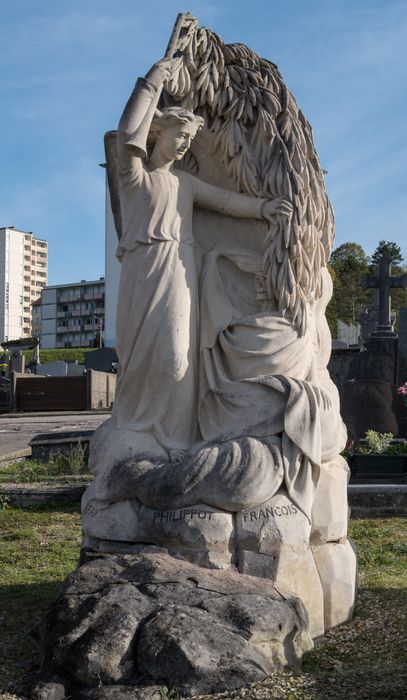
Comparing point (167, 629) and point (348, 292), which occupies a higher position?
point (348, 292)

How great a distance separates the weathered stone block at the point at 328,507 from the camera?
4832 mm

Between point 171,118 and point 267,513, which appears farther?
point 171,118

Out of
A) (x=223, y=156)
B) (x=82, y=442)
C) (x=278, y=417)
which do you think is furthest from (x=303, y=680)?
(x=82, y=442)

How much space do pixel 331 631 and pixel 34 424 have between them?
585 inches

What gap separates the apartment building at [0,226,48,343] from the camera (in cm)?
10600

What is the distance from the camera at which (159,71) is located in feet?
16.9

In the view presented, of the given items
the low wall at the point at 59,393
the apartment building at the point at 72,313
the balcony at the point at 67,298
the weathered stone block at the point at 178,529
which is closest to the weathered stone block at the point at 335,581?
the weathered stone block at the point at 178,529

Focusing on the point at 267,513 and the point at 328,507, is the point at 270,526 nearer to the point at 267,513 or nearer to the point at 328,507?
the point at 267,513

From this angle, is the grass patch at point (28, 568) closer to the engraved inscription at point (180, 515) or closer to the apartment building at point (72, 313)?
the engraved inscription at point (180, 515)

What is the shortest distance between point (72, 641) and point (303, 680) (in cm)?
107

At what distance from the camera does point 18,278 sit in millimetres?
114500

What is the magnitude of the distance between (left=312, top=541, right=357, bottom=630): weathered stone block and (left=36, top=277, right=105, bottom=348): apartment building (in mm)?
92181

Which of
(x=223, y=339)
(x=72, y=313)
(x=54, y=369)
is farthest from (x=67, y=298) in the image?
(x=223, y=339)

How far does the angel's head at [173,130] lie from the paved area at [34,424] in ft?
28.5
